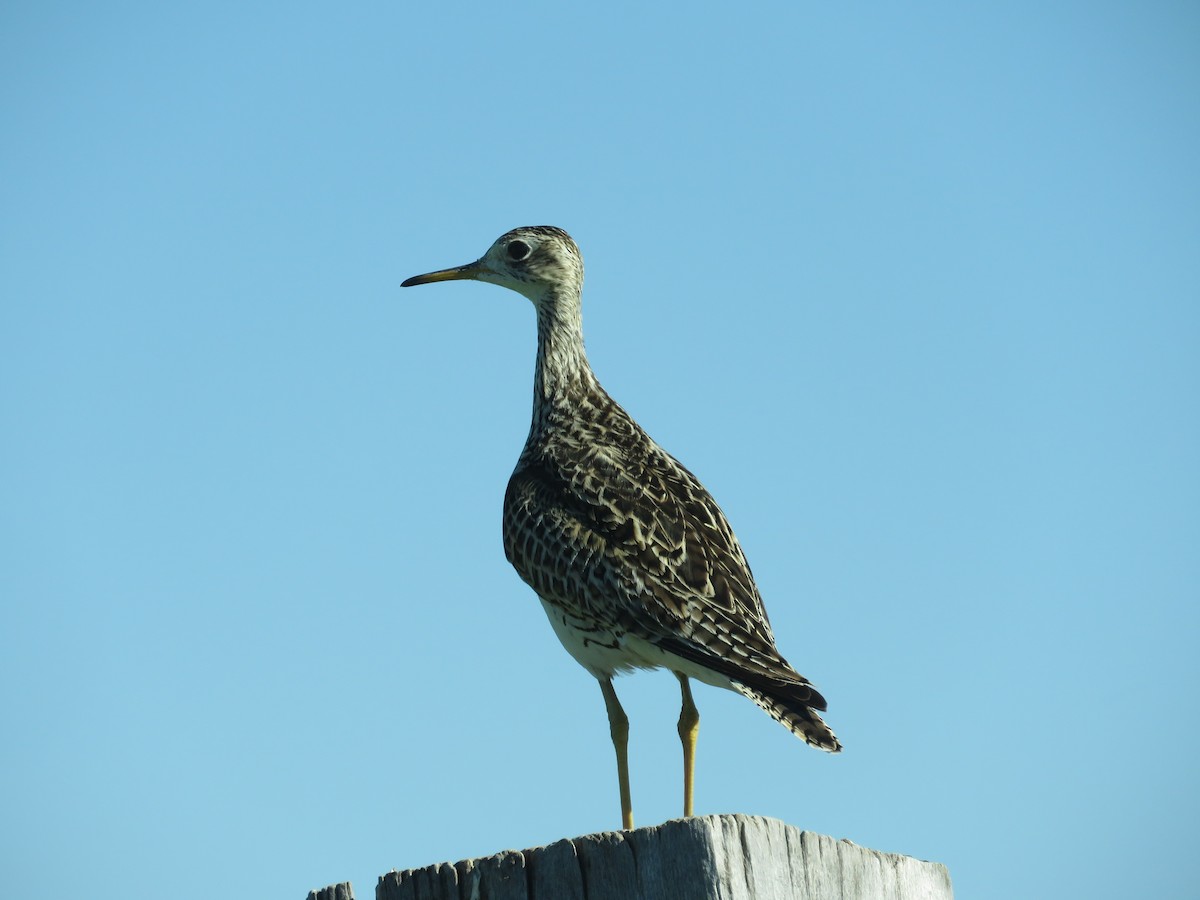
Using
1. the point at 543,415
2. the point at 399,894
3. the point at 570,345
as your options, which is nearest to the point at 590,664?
the point at 543,415

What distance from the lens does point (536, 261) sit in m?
12.1

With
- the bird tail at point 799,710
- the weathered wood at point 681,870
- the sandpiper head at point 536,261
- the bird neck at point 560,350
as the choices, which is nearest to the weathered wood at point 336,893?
the weathered wood at point 681,870

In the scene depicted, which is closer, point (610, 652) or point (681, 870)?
point (681, 870)

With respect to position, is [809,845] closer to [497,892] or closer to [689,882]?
[689,882]

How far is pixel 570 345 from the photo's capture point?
38.6 ft

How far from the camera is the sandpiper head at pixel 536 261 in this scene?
476 inches

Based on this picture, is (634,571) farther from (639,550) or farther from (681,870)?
(681,870)

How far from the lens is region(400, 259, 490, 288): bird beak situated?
490 inches

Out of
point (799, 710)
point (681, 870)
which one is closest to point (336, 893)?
point (681, 870)

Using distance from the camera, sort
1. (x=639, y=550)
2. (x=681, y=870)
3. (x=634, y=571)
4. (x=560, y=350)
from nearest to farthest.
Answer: (x=681, y=870), (x=634, y=571), (x=639, y=550), (x=560, y=350)

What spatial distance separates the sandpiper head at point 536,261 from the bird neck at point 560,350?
0.33ft

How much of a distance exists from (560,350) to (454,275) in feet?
4.89

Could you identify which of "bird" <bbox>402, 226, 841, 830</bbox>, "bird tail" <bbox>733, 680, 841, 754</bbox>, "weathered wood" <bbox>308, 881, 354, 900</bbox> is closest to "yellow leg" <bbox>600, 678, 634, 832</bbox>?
"bird" <bbox>402, 226, 841, 830</bbox>

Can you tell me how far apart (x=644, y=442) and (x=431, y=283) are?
136 inches
